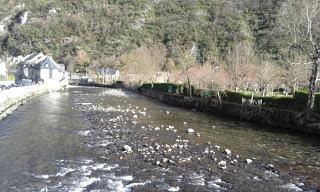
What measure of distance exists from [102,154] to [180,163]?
17.0 feet

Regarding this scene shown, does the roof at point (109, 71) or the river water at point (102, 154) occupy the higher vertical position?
the roof at point (109, 71)

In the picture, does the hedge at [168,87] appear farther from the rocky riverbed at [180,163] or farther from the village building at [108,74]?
→ the village building at [108,74]

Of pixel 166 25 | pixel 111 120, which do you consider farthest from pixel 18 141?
pixel 166 25

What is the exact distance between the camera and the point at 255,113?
150 ft

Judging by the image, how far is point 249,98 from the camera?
49.0m

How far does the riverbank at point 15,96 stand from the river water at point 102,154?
329 centimetres

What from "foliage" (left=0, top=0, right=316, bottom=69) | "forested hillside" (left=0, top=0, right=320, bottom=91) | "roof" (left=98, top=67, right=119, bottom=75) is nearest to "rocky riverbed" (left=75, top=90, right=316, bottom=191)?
"forested hillside" (left=0, top=0, right=320, bottom=91)

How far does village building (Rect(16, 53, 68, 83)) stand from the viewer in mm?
131000

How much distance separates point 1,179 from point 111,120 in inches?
865

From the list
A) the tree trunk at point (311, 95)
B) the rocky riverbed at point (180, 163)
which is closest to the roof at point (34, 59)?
the rocky riverbed at point (180, 163)

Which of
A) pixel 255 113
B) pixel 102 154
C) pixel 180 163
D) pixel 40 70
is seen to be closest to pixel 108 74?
pixel 40 70

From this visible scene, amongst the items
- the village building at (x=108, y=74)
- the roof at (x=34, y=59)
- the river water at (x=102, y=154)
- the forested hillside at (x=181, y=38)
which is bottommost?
the river water at (x=102, y=154)

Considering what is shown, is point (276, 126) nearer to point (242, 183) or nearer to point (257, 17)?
point (242, 183)

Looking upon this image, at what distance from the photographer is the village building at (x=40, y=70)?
131 meters
